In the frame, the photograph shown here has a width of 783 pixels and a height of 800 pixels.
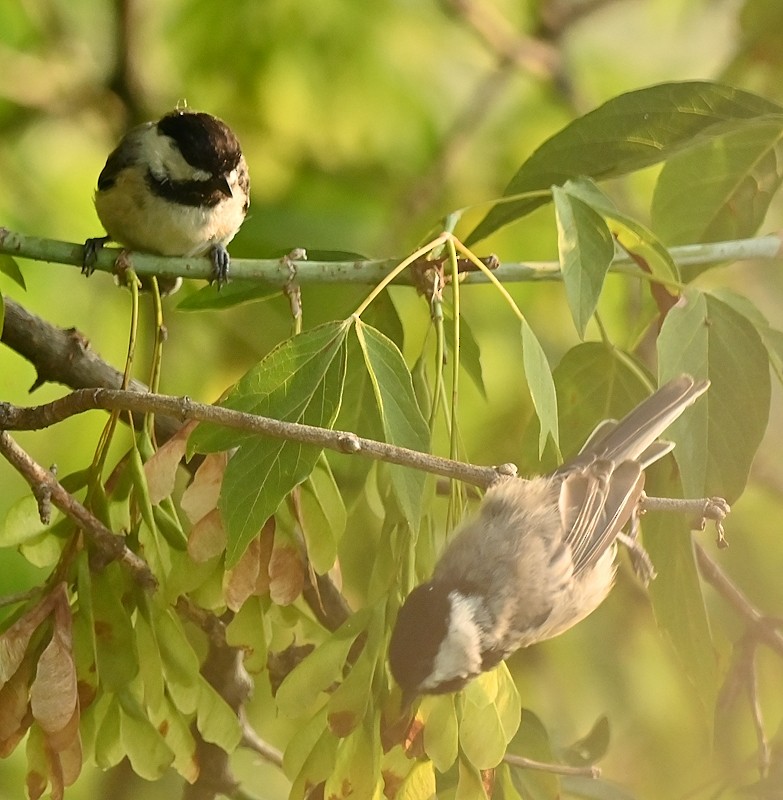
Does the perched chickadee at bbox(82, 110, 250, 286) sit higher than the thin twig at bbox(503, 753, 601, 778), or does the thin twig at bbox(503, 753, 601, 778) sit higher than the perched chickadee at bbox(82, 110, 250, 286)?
the perched chickadee at bbox(82, 110, 250, 286)

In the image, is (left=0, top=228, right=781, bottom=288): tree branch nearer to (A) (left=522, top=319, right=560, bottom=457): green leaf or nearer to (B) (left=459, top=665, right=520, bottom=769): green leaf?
(A) (left=522, top=319, right=560, bottom=457): green leaf

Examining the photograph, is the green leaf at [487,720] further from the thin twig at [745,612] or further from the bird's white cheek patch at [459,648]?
the thin twig at [745,612]

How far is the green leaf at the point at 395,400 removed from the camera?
18.1 inches

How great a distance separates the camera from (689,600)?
58 centimetres

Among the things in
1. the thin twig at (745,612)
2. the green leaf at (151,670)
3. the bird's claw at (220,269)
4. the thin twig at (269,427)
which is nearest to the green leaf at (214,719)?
the green leaf at (151,670)

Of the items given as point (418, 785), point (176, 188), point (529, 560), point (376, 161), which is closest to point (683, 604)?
point (529, 560)

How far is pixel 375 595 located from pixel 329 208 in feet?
2.86

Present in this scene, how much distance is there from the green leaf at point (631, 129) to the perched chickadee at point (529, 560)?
15 cm

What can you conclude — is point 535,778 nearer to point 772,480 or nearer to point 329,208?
point 772,480

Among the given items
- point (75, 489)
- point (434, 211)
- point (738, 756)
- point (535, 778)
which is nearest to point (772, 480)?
point (738, 756)

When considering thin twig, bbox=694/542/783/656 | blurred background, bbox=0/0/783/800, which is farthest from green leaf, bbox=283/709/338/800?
blurred background, bbox=0/0/783/800

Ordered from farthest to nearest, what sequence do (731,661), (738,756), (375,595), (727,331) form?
1. (738,756)
2. (731,661)
3. (727,331)
4. (375,595)

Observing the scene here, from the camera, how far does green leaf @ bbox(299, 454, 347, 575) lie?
49 cm

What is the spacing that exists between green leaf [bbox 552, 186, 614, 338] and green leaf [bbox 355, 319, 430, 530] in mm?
90
